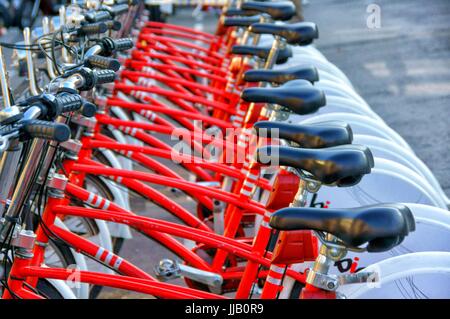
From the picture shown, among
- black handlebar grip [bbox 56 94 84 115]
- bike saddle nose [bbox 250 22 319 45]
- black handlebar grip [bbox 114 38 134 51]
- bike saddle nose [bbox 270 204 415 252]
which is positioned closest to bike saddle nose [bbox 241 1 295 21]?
bike saddle nose [bbox 250 22 319 45]

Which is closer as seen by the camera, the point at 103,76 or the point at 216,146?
the point at 103,76

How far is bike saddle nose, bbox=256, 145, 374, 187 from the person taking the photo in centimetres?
256

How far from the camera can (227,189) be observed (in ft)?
15.0

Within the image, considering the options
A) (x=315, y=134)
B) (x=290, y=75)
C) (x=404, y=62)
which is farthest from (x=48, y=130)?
(x=404, y=62)

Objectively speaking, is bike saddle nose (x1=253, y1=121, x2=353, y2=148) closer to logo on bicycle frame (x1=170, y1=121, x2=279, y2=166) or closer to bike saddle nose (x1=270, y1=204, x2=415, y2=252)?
bike saddle nose (x1=270, y1=204, x2=415, y2=252)

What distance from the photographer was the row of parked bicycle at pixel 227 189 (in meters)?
2.46

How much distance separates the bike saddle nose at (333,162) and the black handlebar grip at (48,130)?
75cm

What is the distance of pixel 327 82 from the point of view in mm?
5016

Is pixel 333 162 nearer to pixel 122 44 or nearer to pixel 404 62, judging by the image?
pixel 122 44

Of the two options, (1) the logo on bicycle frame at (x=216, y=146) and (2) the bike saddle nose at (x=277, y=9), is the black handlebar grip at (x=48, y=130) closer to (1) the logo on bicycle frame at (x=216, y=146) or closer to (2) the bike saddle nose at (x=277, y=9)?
(1) the logo on bicycle frame at (x=216, y=146)

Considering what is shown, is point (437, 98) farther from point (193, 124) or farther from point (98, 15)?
point (98, 15)

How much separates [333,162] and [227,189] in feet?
6.72

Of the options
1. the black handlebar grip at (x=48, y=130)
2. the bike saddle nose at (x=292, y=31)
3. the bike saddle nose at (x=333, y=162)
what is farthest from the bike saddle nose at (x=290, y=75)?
the black handlebar grip at (x=48, y=130)
